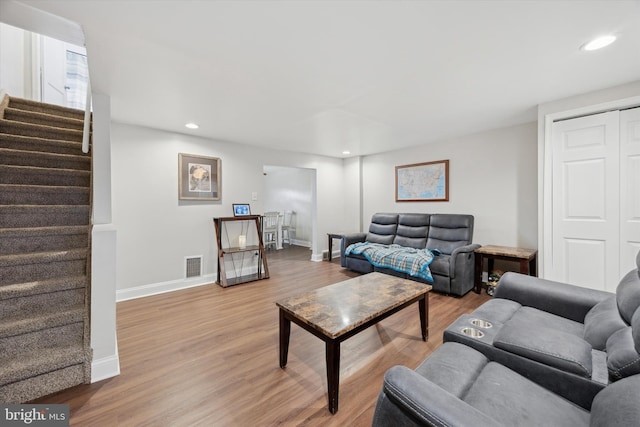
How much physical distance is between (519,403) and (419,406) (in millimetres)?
523

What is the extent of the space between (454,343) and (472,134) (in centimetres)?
354

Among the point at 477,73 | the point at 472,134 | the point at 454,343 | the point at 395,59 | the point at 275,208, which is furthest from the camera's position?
the point at 275,208

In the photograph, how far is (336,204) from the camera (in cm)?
572

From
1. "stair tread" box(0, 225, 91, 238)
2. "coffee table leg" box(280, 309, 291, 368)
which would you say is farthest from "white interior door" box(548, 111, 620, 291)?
"stair tread" box(0, 225, 91, 238)

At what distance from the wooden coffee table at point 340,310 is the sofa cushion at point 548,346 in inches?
27.7

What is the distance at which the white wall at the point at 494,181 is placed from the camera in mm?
3434

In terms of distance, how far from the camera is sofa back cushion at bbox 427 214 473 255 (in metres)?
3.76

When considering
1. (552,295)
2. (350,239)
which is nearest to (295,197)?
(350,239)

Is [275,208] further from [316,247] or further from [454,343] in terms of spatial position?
[454,343]

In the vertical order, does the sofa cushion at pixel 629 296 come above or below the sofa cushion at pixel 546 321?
above

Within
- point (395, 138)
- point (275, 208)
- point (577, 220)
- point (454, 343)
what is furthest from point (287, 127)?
point (275, 208)

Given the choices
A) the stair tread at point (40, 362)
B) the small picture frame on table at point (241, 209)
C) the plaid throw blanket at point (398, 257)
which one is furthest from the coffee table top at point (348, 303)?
the small picture frame on table at point (241, 209)

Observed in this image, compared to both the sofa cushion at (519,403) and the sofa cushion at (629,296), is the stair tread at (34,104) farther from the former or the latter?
the sofa cushion at (629,296)

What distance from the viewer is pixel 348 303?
191 cm
